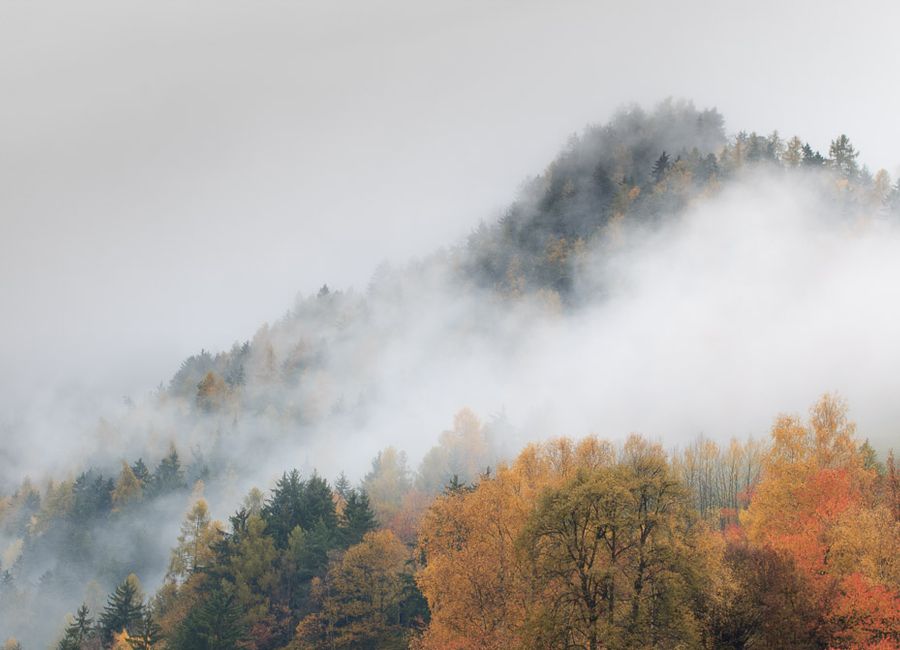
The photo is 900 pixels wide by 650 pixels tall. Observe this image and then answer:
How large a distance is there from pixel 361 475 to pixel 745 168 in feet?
438

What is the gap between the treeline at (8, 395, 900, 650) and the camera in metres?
37.2

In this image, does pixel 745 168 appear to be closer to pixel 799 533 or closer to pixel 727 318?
pixel 727 318

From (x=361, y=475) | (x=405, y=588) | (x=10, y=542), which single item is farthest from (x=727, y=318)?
(x=10, y=542)

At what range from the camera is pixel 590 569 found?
4000 centimetres

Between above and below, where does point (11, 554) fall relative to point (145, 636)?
above

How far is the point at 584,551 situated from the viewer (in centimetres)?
4088

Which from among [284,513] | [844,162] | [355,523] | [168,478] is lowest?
[355,523]

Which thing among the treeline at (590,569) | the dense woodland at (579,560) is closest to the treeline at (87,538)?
the dense woodland at (579,560)

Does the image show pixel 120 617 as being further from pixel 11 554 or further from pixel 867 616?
pixel 11 554

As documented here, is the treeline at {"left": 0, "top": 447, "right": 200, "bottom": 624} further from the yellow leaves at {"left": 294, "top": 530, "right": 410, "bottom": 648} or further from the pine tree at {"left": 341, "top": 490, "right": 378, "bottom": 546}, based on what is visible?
the yellow leaves at {"left": 294, "top": 530, "right": 410, "bottom": 648}

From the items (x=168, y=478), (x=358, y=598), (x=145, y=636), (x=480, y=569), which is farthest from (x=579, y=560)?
(x=168, y=478)

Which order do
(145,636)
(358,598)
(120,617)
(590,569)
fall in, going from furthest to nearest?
1. (120,617)
2. (358,598)
3. (145,636)
4. (590,569)

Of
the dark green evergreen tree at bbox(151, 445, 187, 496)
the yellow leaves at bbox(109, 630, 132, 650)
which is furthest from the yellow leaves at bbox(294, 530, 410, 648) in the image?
the dark green evergreen tree at bbox(151, 445, 187, 496)

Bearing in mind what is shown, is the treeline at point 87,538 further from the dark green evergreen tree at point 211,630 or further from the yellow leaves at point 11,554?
the dark green evergreen tree at point 211,630
